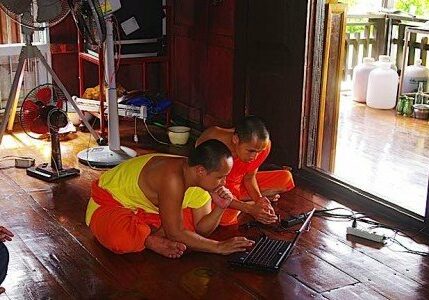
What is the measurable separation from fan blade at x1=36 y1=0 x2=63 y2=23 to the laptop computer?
206cm

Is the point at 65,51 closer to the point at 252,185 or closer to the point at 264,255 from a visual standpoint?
the point at 252,185

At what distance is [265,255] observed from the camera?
3121 millimetres

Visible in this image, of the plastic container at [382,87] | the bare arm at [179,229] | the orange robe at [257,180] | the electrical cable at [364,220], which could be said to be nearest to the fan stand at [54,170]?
the orange robe at [257,180]

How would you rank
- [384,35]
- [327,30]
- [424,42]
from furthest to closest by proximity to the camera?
[384,35] < [424,42] < [327,30]

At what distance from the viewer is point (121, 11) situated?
16.2ft

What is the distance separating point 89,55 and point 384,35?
3353 mm

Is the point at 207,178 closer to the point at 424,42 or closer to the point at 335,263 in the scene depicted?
the point at 335,263

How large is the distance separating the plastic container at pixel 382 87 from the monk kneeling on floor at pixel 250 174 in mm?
2890

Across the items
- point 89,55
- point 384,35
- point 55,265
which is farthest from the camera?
point 384,35

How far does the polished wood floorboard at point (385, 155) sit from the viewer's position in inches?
162

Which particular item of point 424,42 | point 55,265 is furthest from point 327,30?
point 424,42

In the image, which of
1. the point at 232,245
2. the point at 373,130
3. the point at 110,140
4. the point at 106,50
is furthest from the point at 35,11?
the point at 373,130

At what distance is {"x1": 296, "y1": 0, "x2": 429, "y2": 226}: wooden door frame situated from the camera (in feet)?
12.8

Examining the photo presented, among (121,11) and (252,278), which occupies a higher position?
(121,11)
